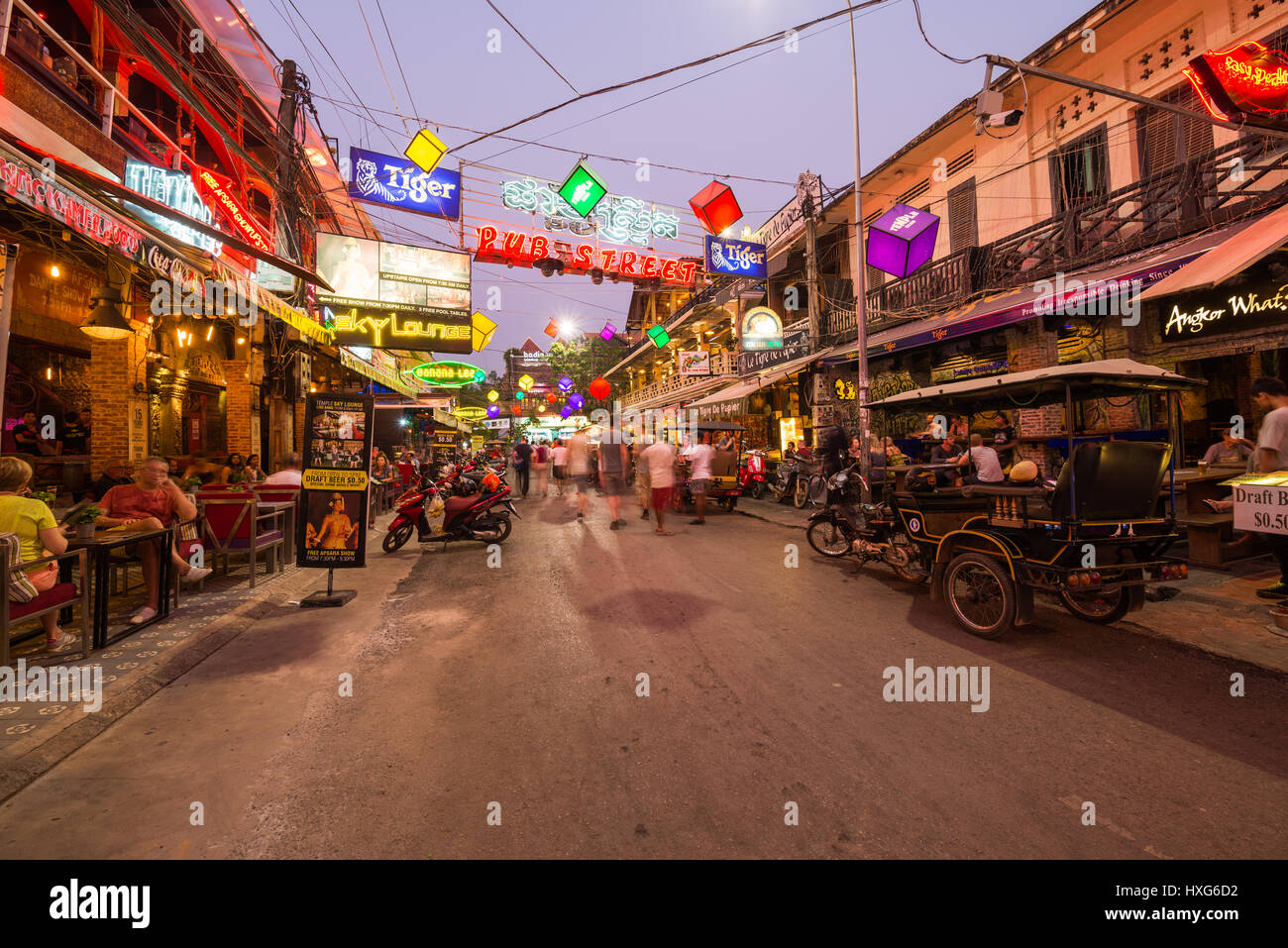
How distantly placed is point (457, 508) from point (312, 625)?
4.46m

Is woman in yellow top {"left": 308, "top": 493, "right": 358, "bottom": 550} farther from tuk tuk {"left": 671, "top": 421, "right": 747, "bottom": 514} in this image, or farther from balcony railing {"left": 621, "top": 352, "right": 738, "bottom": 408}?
balcony railing {"left": 621, "top": 352, "right": 738, "bottom": 408}

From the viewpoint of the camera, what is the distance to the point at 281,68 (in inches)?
448

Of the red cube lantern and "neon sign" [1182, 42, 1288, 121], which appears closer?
"neon sign" [1182, 42, 1288, 121]

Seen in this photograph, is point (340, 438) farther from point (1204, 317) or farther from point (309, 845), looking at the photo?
point (1204, 317)

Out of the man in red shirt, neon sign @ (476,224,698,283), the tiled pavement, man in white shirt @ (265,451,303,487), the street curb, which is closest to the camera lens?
the street curb

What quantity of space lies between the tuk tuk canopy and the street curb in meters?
7.45

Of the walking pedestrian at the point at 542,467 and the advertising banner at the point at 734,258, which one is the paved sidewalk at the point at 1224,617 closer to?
the advertising banner at the point at 734,258

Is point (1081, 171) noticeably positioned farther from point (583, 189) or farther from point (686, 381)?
point (686, 381)

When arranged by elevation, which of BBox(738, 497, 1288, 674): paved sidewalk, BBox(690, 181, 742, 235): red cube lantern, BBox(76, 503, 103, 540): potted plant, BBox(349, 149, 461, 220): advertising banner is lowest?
BBox(738, 497, 1288, 674): paved sidewalk

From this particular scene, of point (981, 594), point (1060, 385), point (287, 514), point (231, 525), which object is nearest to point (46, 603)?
point (231, 525)

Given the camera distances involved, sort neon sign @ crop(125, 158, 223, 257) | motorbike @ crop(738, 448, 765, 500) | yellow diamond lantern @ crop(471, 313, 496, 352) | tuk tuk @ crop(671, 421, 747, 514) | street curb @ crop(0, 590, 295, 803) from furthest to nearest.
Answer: yellow diamond lantern @ crop(471, 313, 496, 352) < motorbike @ crop(738, 448, 765, 500) < tuk tuk @ crop(671, 421, 747, 514) < neon sign @ crop(125, 158, 223, 257) < street curb @ crop(0, 590, 295, 803)

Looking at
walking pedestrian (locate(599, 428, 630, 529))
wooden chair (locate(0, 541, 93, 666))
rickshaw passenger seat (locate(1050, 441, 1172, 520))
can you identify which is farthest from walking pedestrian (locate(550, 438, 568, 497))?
rickshaw passenger seat (locate(1050, 441, 1172, 520))

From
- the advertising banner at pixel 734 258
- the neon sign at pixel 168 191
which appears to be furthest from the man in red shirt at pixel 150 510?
the advertising banner at pixel 734 258

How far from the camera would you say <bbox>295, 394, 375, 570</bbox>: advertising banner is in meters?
6.61
